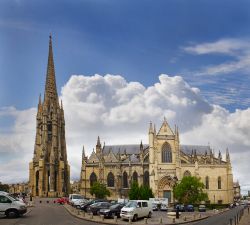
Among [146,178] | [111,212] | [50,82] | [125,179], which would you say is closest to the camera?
[111,212]

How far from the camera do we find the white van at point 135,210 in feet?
107

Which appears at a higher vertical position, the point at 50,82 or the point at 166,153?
the point at 50,82

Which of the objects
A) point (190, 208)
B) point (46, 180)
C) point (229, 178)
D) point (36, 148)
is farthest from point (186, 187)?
point (36, 148)

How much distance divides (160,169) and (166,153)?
359 cm

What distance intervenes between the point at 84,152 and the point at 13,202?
6360cm

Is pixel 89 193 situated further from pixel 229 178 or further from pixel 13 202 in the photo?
pixel 13 202

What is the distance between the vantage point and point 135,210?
33406mm

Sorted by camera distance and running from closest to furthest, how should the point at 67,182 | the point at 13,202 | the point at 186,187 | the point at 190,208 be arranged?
the point at 13,202 < the point at 190,208 < the point at 186,187 < the point at 67,182

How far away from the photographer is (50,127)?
109812 millimetres

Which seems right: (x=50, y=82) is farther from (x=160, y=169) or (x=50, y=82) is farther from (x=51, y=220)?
(x=51, y=220)

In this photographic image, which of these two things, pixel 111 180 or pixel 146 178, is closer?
pixel 146 178

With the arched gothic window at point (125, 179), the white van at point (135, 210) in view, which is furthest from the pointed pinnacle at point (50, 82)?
the white van at point (135, 210)

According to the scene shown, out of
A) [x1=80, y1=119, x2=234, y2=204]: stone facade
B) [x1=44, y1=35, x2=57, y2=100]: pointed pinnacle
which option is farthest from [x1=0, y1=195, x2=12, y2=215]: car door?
[x1=44, y1=35, x2=57, y2=100]: pointed pinnacle

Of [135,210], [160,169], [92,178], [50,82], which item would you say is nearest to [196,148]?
[160,169]
